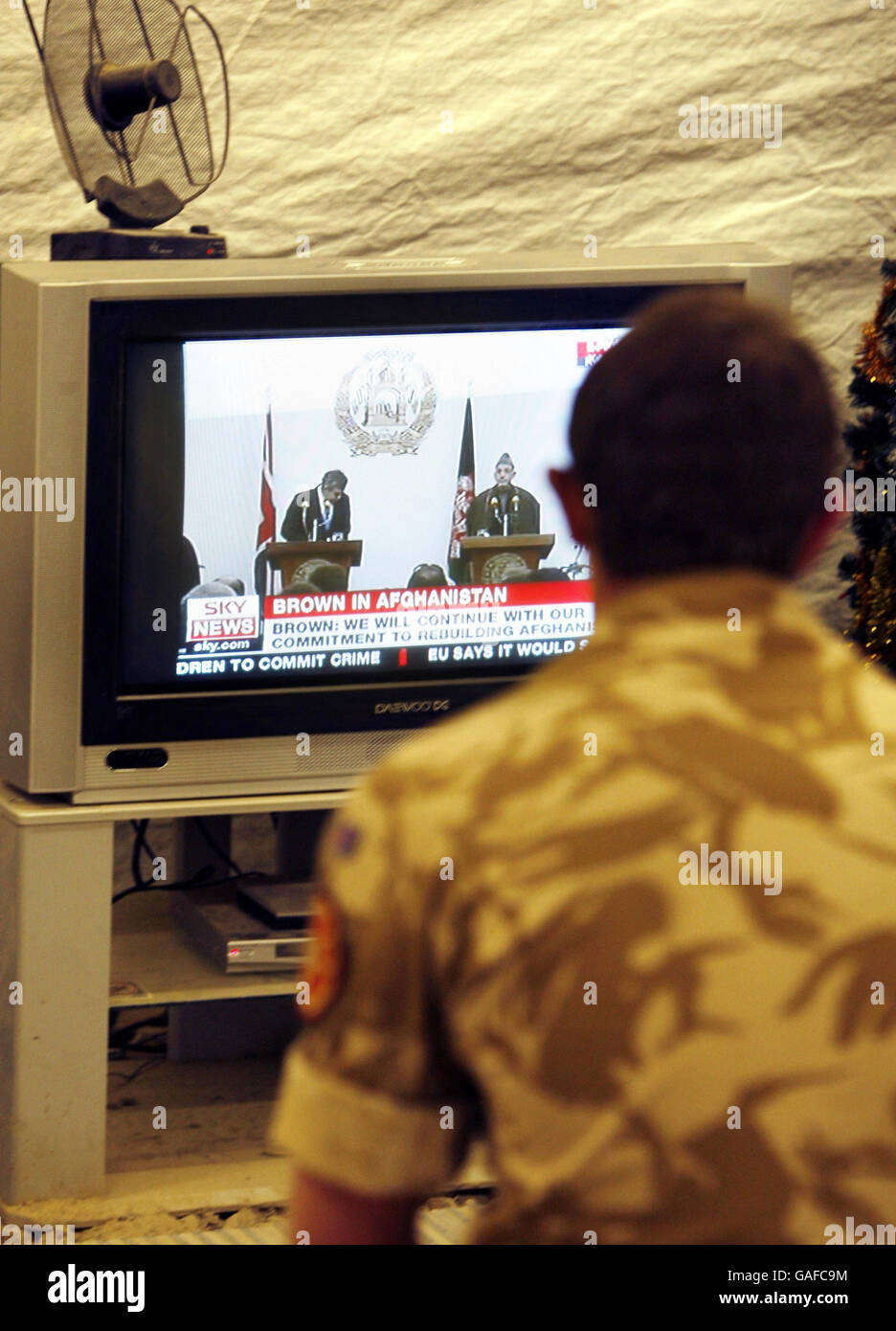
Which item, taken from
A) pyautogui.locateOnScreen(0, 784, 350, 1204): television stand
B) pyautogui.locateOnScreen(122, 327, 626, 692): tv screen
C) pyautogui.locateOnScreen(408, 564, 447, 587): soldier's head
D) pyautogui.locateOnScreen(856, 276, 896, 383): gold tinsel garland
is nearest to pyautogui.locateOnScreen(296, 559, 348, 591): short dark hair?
pyautogui.locateOnScreen(122, 327, 626, 692): tv screen

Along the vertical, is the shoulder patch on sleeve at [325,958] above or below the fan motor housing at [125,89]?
below

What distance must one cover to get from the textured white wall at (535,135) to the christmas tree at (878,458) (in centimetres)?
37

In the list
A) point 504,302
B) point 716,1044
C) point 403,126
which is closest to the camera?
point 716,1044

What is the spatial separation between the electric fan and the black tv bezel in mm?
224

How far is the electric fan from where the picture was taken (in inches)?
105

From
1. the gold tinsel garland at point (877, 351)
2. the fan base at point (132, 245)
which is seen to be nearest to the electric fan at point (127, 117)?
the fan base at point (132, 245)

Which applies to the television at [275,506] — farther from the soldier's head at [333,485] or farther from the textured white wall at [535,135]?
the textured white wall at [535,135]

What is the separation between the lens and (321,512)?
258 cm

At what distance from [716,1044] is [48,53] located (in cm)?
231

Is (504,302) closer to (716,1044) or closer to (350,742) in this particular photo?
(350,742)

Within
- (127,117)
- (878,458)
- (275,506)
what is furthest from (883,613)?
(127,117)

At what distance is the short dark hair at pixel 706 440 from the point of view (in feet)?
2.68

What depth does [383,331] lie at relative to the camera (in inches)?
102
